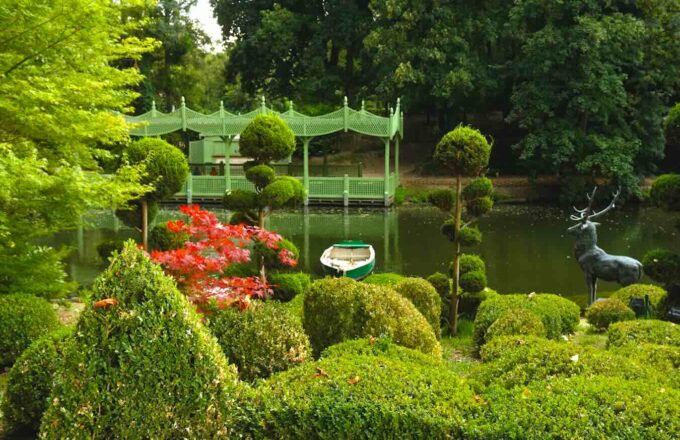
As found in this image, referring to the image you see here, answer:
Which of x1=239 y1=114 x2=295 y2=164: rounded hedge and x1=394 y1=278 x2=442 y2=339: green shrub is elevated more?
x1=239 y1=114 x2=295 y2=164: rounded hedge

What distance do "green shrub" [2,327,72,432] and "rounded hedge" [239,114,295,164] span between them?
4.68 meters

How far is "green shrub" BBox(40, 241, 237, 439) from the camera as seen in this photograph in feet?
10.1

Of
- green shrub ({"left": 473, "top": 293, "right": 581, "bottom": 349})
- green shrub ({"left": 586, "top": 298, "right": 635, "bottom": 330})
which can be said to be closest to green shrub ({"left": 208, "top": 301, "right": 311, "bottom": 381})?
green shrub ({"left": 473, "top": 293, "right": 581, "bottom": 349})

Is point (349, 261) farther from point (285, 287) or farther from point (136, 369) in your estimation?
point (136, 369)

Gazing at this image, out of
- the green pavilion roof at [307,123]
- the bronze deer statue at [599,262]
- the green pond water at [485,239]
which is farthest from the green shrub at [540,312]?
the green pavilion roof at [307,123]

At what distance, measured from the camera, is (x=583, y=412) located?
3.25 meters

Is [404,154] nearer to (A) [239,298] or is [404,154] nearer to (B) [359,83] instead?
(B) [359,83]

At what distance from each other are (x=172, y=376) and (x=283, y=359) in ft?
5.02

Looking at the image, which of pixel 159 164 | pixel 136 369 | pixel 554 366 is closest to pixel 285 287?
pixel 159 164

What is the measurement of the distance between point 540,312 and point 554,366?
3.63 meters

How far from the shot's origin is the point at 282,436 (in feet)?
11.2

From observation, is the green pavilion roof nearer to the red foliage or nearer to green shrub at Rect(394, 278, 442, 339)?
green shrub at Rect(394, 278, 442, 339)

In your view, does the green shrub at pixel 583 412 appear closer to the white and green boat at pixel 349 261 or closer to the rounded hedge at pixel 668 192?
the rounded hedge at pixel 668 192

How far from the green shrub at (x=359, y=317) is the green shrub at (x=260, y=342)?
20.6 inches
